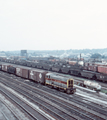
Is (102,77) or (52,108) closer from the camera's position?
(52,108)

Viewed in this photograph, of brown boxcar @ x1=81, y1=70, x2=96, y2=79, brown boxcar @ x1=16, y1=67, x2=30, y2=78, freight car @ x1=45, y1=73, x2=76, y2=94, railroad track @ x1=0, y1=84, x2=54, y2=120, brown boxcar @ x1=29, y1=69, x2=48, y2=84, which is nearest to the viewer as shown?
railroad track @ x1=0, y1=84, x2=54, y2=120

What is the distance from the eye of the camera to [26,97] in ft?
87.5

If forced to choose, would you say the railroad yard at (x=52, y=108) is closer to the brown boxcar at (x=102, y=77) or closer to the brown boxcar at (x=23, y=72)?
the brown boxcar at (x=102, y=77)

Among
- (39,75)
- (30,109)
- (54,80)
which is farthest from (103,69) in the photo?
(30,109)

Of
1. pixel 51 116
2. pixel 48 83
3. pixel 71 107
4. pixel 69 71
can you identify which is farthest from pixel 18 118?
pixel 69 71

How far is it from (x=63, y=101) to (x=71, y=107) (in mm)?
2967

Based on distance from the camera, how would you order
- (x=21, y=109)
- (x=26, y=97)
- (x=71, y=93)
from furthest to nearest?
(x=71, y=93) → (x=26, y=97) → (x=21, y=109)

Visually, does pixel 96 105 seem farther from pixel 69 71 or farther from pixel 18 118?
pixel 69 71

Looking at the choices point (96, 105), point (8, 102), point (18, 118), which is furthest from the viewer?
point (8, 102)

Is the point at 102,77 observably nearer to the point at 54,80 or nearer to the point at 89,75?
the point at 89,75

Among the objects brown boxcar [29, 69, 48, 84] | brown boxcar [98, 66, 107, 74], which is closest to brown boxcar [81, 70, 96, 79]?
brown boxcar [98, 66, 107, 74]

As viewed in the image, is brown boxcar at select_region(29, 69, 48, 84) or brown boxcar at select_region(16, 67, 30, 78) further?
brown boxcar at select_region(16, 67, 30, 78)

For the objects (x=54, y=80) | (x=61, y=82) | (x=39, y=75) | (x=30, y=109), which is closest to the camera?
(x=30, y=109)

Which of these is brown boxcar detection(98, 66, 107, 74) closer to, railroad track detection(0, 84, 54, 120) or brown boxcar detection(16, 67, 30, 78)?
brown boxcar detection(16, 67, 30, 78)
